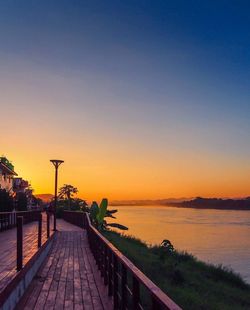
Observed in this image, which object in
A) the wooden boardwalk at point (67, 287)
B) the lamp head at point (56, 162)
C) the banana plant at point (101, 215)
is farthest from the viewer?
the banana plant at point (101, 215)

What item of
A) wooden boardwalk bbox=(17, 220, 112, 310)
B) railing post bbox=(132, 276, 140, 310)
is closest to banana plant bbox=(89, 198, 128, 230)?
wooden boardwalk bbox=(17, 220, 112, 310)

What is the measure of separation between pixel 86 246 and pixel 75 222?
16368mm

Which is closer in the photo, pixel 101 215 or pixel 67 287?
pixel 67 287

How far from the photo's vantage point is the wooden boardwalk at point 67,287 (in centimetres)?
741

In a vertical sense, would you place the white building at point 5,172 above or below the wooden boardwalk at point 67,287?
above

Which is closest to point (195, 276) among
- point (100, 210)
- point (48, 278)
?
point (100, 210)

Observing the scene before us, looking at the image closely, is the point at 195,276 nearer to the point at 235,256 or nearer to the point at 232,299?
the point at 232,299

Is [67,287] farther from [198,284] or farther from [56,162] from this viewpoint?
[56,162]

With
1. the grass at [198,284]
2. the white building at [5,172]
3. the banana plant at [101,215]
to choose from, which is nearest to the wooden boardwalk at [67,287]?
the grass at [198,284]

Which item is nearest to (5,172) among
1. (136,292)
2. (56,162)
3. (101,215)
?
(101,215)

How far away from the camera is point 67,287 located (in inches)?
353

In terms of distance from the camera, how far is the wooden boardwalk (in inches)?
292

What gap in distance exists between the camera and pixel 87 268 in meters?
11.7

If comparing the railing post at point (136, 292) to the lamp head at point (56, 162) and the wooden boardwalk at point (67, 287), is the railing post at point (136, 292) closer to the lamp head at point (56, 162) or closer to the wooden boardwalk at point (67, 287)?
the wooden boardwalk at point (67, 287)
